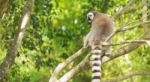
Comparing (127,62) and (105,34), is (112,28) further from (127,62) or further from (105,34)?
(127,62)

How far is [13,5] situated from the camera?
8.98m

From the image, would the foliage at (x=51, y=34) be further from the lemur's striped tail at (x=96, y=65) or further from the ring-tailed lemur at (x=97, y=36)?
the lemur's striped tail at (x=96, y=65)

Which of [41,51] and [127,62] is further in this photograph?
[127,62]

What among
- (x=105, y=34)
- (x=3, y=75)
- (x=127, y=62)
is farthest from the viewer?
(x=127, y=62)

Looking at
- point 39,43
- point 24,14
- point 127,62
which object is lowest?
point 127,62

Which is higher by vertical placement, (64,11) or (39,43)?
(64,11)

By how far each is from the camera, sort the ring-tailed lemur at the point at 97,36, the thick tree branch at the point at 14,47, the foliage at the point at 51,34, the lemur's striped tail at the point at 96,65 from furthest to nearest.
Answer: the foliage at the point at 51,34 < the thick tree branch at the point at 14,47 < the ring-tailed lemur at the point at 97,36 < the lemur's striped tail at the point at 96,65

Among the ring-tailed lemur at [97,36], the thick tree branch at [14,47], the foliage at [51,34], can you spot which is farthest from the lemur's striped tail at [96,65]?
the foliage at [51,34]

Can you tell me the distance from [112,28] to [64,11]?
1425 mm

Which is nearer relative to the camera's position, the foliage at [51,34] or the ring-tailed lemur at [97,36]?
the ring-tailed lemur at [97,36]

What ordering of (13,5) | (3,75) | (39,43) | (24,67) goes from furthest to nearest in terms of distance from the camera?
(24,67) → (39,43) → (13,5) → (3,75)

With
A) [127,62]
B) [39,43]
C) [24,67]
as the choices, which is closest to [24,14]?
[39,43]

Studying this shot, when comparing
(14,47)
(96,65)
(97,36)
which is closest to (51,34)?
(97,36)

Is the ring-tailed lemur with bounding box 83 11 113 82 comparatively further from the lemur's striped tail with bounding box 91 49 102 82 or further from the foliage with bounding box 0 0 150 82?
the foliage with bounding box 0 0 150 82
